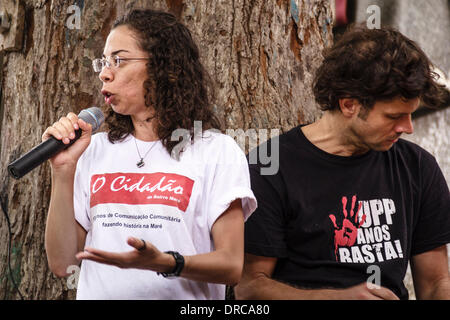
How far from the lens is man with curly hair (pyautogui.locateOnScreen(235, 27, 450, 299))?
2.01 meters

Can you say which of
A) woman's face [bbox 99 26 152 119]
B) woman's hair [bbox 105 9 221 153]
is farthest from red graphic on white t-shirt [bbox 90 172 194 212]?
woman's face [bbox 99 26 152 119]

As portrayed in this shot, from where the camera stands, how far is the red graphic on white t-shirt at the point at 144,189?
1790mm

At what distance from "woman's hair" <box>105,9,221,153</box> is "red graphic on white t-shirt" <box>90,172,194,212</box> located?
126 millimetres

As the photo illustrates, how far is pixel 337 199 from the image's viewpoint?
2072 mm

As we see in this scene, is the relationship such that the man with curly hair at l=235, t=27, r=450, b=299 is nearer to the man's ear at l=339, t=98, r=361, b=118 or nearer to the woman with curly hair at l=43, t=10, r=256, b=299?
the man's ear at l=339, t=98, r=361, b=118

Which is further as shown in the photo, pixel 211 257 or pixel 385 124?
pixel 385 124

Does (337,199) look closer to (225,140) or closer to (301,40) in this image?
(225,140)

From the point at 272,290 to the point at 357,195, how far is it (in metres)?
0.47

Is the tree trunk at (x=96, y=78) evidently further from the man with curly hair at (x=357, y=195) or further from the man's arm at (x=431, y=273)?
the man's arm at (x=431, y=273)

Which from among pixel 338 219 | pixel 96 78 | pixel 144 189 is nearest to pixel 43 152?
pixel 144 189

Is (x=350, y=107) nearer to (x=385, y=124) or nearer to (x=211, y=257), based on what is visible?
(x=385, y=124)

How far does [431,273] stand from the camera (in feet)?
7.14

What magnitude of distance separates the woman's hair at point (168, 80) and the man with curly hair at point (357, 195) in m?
0.32

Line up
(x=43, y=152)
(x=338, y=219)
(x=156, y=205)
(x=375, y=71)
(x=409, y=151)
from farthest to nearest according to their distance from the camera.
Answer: (x=409, y=151) → (x=375, y=71) → (x=338, y=219) → (x=156, y=205) → (x=43, y=152)
